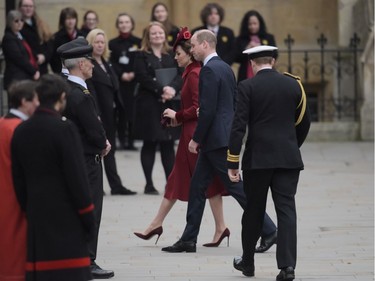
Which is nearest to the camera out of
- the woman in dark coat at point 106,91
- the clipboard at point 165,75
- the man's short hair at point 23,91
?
the man's short hair at point 23,91

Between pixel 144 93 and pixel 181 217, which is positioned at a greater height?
pixel 144 93

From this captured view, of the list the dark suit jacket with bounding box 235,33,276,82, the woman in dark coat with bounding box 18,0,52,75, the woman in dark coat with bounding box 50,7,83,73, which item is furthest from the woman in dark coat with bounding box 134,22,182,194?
the dark suit jacket with bounding box 235,33,276,82

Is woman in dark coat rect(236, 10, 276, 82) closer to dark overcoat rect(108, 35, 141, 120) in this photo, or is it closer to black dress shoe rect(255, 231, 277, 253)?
dark overcoat rect(108, 35, 141, 120)

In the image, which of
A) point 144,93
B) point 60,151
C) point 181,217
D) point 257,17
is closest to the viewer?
point 60,151

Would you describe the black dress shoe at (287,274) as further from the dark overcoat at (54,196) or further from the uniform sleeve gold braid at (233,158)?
the dark overcoat at (54,196)

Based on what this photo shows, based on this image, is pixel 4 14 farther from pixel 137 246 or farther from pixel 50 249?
pixel 50 249

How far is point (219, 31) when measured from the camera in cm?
1767

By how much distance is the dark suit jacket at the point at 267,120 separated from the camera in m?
9.29

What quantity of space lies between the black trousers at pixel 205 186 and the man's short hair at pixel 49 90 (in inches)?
132

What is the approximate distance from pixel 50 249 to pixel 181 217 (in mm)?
5465

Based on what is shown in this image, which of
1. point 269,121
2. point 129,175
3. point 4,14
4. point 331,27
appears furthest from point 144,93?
point 331,27

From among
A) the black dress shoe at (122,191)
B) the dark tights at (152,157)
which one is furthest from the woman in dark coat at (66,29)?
the black dress shoe at (122,191)

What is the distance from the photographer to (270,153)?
9289mm

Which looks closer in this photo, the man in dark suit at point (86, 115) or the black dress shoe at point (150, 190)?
the man in dark suit at point (86, 115)
